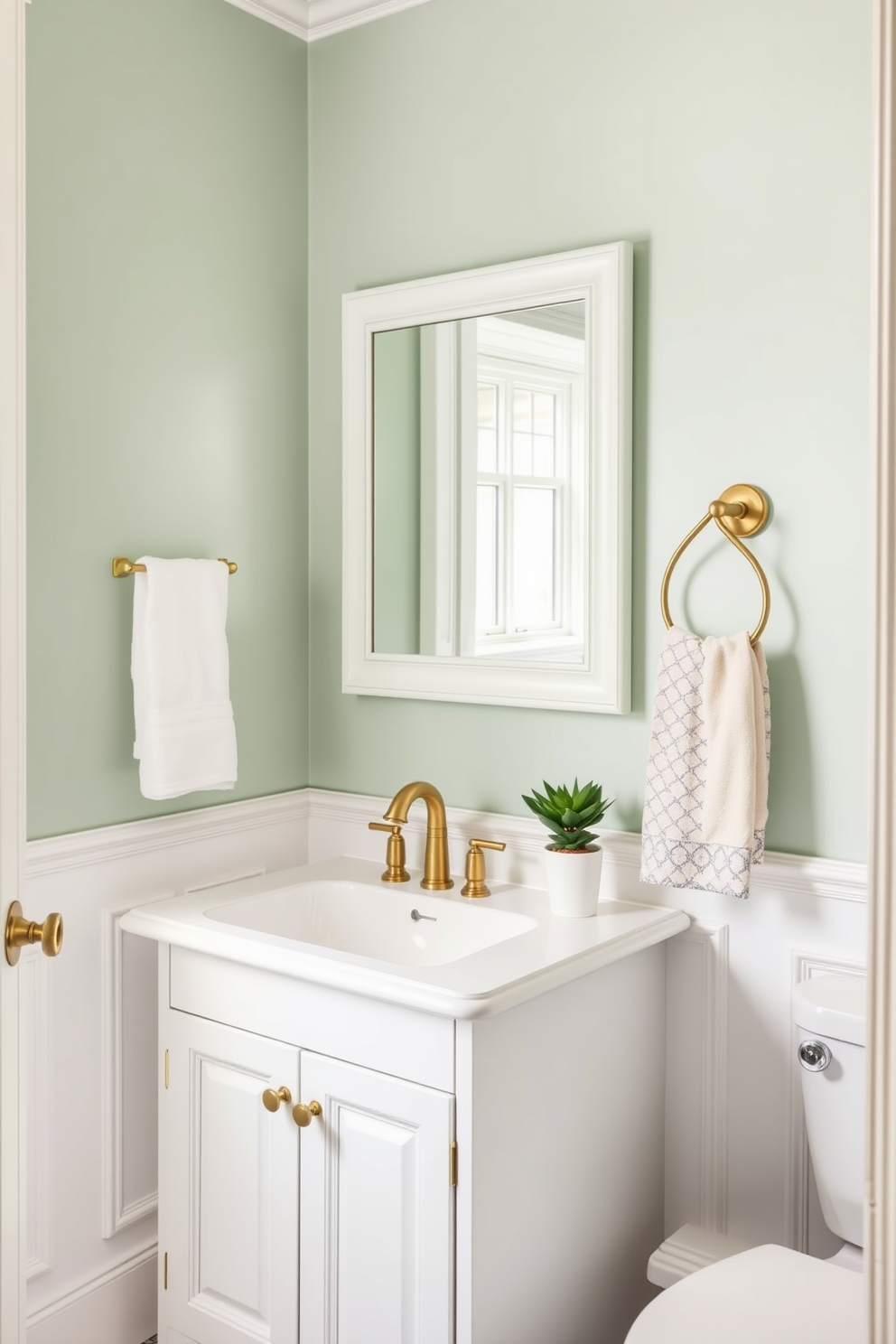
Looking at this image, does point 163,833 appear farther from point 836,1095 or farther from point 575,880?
point 836,1095

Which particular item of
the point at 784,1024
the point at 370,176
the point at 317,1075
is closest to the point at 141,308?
the point at 370,176

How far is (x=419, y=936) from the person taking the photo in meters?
2.05

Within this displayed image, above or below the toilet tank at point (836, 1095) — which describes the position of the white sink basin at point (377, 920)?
above

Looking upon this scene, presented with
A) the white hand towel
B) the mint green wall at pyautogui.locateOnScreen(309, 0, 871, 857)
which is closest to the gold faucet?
the mint green wall at pyautogui.locateOnScreen(309, 0, 871, 857)

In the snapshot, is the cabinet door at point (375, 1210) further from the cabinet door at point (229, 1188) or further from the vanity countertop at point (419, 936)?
the vanity countertop at point (419, 936)

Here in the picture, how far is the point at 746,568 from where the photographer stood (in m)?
1.86

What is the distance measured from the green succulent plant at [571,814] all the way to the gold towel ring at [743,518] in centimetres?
37

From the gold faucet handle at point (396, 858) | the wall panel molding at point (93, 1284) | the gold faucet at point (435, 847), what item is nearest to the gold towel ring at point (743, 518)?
the gold faucet at point (435, 847)

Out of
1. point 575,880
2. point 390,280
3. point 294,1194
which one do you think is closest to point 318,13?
point 390,280

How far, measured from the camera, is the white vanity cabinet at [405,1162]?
158cm

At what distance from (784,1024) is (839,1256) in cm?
34

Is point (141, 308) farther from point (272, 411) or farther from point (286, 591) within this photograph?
point (286, 591)

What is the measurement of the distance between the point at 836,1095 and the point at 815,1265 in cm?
23

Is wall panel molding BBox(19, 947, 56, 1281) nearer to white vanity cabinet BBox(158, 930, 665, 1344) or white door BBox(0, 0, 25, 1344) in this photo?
white vanity cabinet BBox(158, 930, 665, 1344)
